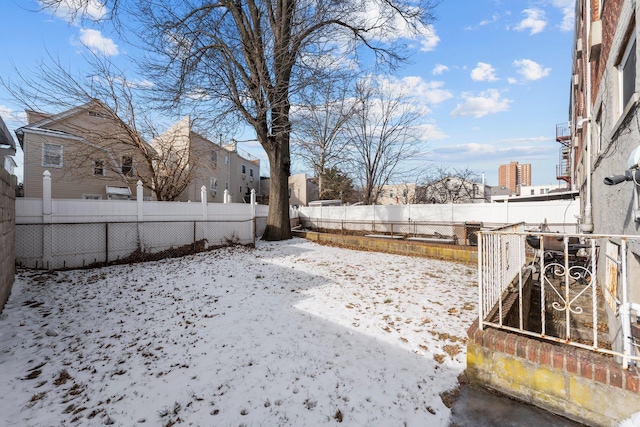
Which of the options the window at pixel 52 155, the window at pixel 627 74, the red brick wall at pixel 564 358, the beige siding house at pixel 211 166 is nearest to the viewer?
the red brick wall at pixel 564 358

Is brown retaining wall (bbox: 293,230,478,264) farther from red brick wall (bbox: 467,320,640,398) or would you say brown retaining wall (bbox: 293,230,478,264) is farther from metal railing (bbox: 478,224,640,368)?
red brick wall (bbox: 467,320,640,398)

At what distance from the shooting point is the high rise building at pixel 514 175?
6247 cm

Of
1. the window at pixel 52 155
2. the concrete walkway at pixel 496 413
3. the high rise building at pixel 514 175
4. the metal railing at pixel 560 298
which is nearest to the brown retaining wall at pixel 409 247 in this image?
the metal railing at pixel 560 298

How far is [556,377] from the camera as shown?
88.2 inches

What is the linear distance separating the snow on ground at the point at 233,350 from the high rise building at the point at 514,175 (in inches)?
2709

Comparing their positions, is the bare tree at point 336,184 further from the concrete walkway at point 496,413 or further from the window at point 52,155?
the concrete walkway at point 496,413

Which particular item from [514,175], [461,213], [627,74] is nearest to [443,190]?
[461,213]

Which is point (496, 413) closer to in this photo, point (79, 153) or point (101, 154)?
point (101, 154)

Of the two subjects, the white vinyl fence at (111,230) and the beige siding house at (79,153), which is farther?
the beige siding house at (79,153)

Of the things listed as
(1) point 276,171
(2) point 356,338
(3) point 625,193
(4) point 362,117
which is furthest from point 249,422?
(4) point 362,117

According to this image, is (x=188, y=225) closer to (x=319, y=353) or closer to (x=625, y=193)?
(x=319, y=353)

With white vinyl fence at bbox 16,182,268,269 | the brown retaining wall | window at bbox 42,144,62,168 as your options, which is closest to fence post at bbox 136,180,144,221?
white vinyl fence at bbox 16,182,268,269

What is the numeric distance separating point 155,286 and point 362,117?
2058 centimetres

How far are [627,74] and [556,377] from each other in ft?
11.1
